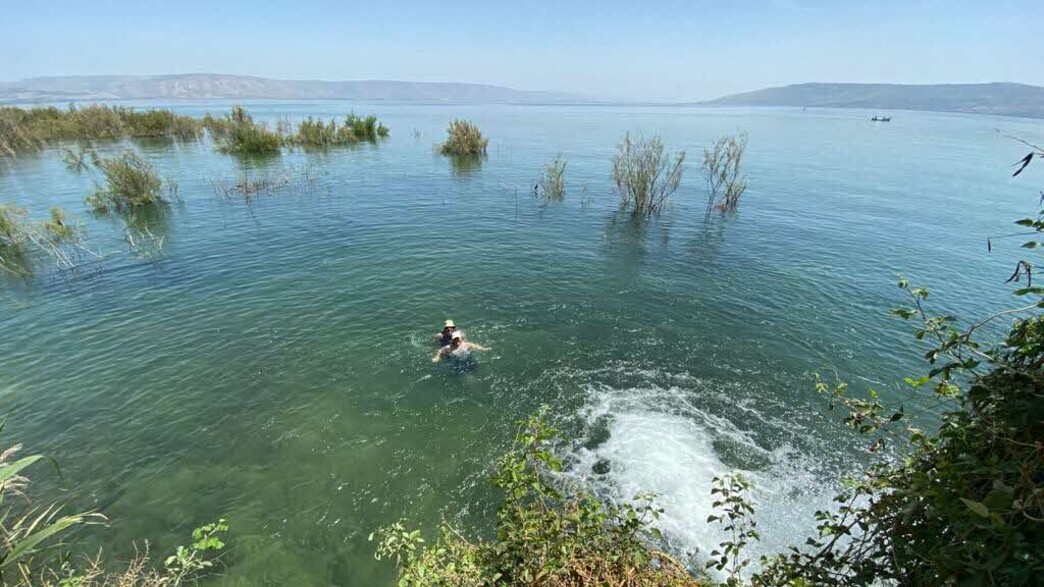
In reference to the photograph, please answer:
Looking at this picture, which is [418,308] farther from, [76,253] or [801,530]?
[76,253]

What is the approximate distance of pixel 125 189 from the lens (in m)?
29.6

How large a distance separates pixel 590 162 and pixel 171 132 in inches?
2531

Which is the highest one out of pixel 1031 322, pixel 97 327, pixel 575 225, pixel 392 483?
pixel 1031 322

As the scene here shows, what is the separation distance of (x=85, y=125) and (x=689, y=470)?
282 ft

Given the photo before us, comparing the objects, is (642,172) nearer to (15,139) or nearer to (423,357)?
(423,357)

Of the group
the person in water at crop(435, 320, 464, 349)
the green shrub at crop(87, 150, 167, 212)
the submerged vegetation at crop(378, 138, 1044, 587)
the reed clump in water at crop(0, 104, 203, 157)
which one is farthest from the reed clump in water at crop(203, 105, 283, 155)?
the submerged vegetation at crop(378, 138, 1044, 587)

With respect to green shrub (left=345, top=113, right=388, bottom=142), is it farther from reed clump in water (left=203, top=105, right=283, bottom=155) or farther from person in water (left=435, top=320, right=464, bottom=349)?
person in water (left=435, top=320, right=464, bottom=349)

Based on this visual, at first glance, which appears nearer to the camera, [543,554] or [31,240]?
[543,554]

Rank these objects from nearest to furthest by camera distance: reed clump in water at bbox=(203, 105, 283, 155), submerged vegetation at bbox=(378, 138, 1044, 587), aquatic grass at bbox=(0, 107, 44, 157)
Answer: submerged vegetation at bbox=(378, 138, 1044, 587), aquatic grass at bbox=(0, 107, 44, 157), reed clump in water at bbox=(203, 105, 283, 155)

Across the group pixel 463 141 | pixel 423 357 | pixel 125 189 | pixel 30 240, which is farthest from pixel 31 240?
pixel 463 141

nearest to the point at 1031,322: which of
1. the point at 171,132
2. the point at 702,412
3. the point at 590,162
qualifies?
the point at 702,412

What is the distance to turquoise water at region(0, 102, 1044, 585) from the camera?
10.3 meters

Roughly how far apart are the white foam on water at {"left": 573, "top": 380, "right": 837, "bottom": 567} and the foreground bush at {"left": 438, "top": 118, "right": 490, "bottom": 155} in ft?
157

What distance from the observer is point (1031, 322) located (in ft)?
12.4
